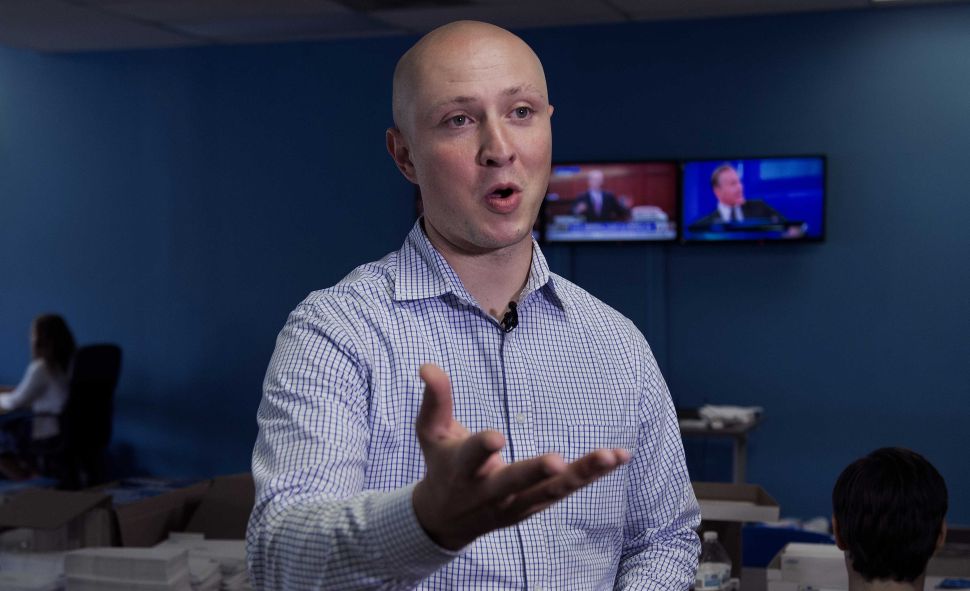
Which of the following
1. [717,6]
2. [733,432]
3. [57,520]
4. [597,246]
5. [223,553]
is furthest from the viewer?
[597,246]

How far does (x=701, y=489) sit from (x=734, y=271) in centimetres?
353

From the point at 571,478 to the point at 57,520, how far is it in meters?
2.13

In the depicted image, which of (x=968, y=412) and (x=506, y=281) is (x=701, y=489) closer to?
(x=506, y=281)

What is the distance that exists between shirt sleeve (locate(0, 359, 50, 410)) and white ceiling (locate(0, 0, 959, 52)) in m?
1.97

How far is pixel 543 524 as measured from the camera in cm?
122

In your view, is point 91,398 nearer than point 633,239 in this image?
No

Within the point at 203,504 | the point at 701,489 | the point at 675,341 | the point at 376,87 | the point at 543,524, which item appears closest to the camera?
the point at 543,524

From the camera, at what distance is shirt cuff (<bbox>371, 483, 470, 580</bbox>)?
2.78 ft

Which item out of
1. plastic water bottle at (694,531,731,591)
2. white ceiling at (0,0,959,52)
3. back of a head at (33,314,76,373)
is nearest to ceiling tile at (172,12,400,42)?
white ceiling at (0,0,959,52)

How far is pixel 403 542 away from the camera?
0.86m

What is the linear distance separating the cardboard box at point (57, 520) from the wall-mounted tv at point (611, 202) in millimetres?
3836

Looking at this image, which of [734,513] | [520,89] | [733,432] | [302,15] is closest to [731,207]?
[733,432]

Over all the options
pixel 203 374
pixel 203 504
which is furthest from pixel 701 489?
pixel 203 374

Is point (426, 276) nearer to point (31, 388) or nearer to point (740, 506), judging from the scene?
point (740, 506)
